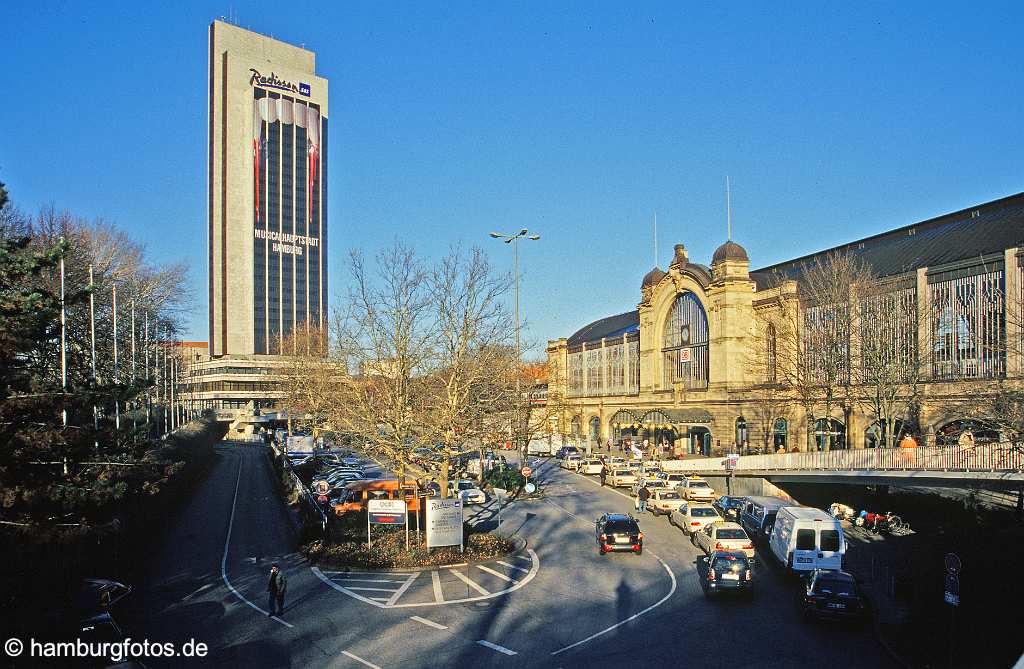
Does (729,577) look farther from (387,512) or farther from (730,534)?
(387,512)

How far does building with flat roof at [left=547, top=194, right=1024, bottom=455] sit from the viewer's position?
129 feet

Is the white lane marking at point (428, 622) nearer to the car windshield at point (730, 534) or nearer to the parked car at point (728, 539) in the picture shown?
the parked car at point (728, 539)

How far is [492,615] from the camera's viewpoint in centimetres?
1909

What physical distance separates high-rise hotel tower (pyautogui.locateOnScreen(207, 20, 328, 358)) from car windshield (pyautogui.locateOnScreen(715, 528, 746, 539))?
13320cm

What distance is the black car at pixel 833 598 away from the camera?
17.7 m

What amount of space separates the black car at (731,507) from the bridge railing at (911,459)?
16.1 feet

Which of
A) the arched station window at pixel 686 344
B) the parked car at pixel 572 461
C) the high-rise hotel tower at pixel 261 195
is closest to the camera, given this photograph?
the parked car at pixel 572 461

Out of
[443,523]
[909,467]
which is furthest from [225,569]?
[909,467]

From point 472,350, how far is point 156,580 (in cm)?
1319

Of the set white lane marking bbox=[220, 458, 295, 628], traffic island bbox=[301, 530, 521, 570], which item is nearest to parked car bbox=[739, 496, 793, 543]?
traffic island bbox=[301, 530, 521, 570]

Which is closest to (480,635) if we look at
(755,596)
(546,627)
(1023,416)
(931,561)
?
(546,627)

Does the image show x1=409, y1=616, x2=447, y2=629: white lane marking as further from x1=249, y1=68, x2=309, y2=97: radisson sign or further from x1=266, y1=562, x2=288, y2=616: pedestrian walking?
x1=249, y1=68, x2=309, y2=97: radisson sign

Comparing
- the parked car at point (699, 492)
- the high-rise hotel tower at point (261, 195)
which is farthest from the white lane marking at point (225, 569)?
the high-rise hotel tower at point (261, 195)

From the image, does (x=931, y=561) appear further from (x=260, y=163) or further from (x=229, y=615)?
(x=260, y=163)
